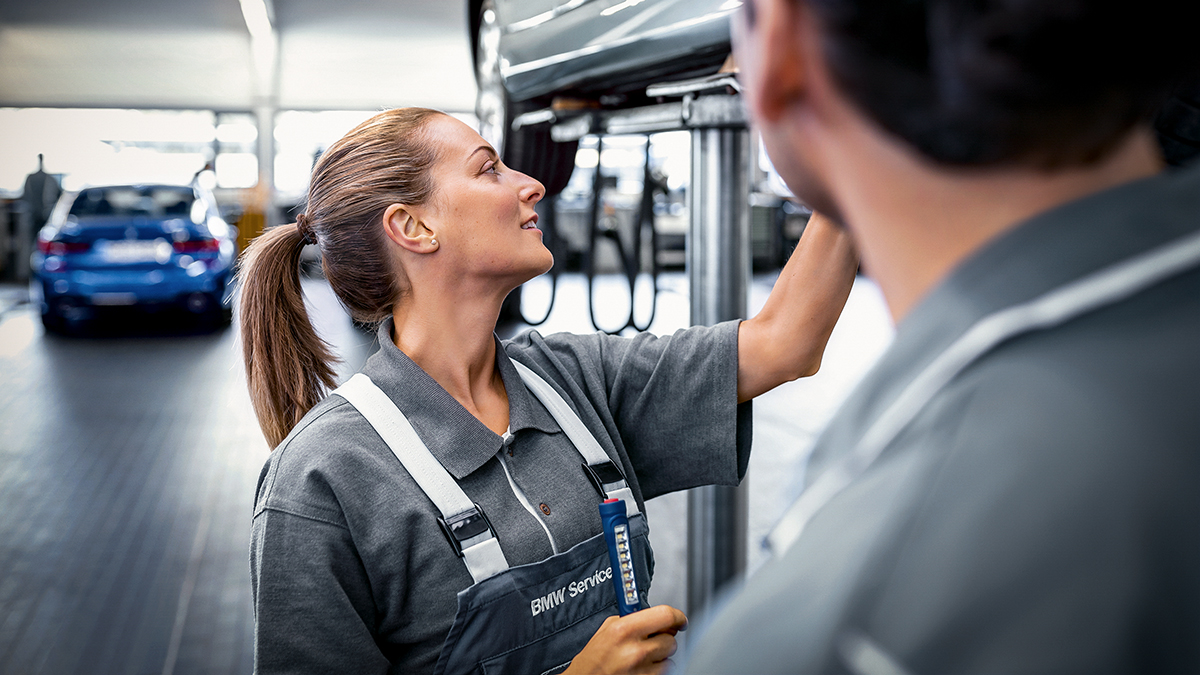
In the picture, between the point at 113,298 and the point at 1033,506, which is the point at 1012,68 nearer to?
the point at 1033,506

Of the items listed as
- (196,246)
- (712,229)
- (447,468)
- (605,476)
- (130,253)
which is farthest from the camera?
(196,246)

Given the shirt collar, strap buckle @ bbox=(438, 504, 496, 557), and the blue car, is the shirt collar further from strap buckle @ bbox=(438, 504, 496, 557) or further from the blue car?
the blue car

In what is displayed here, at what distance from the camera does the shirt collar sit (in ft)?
3.44

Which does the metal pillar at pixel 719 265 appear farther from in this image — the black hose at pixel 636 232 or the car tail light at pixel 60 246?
the car tail light at pixel 60 246

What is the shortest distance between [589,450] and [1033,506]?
0.87 metres

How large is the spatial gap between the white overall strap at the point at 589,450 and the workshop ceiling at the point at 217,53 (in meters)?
12.3

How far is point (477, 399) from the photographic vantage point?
121 cm

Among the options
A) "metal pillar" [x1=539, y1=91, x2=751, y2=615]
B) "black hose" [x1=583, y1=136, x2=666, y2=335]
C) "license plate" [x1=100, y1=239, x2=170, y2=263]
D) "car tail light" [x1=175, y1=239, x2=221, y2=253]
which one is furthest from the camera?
"car tail light" [x1=175, y1=239, x2=221, y2=253]

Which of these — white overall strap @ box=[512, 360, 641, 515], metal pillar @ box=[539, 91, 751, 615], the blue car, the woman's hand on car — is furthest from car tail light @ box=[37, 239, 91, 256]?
the woman's hand on car

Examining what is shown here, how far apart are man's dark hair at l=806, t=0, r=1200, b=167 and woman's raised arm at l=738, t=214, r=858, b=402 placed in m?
0.71

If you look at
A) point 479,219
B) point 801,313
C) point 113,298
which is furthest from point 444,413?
point 113,298

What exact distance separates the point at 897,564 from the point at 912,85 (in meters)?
0.18

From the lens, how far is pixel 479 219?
3.85 feet

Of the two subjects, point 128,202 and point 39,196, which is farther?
point 39,196
